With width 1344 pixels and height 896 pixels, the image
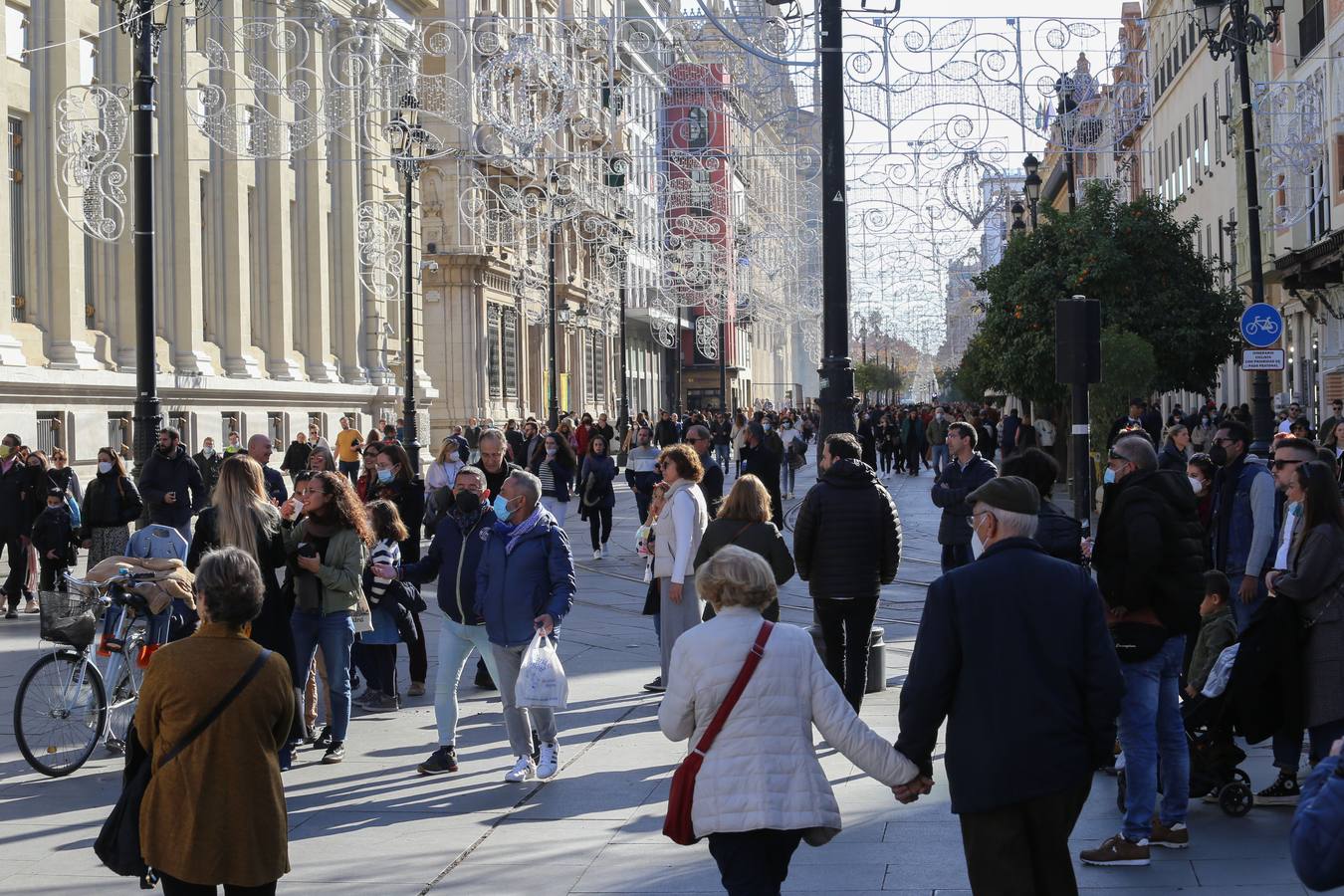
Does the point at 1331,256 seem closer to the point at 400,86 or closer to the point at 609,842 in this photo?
the point at 400,86

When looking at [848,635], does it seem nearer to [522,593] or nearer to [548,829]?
Result: [522,593]

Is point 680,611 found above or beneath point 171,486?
beneath

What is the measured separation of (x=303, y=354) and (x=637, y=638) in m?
26.5

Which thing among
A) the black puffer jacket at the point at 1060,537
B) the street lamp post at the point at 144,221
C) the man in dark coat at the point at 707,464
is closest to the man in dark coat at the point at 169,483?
the street lamp post at the point at 144,221

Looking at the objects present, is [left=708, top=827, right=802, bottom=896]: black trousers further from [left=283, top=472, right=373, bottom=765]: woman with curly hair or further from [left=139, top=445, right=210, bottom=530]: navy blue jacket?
[left=139, top=445, right=210, bottom=530]: navy blue jacket

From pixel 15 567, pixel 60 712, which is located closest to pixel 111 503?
pixel 15 567

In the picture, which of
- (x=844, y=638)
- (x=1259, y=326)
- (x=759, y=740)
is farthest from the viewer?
(x=1259, y=326)

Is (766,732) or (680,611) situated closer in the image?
(766,732)

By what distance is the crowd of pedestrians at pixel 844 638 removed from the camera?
506cm

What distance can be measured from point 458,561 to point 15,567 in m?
9.05

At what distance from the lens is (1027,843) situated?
16.7 feet

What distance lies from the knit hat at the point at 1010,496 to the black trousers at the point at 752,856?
3.90ft

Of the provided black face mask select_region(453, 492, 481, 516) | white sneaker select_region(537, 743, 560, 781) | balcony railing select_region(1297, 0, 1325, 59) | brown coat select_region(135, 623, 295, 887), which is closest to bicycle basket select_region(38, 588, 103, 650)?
black face mask select_region(453, 492, 481, 516)

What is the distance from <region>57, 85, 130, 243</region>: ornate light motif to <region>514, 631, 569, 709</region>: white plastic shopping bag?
16226 millimetres
